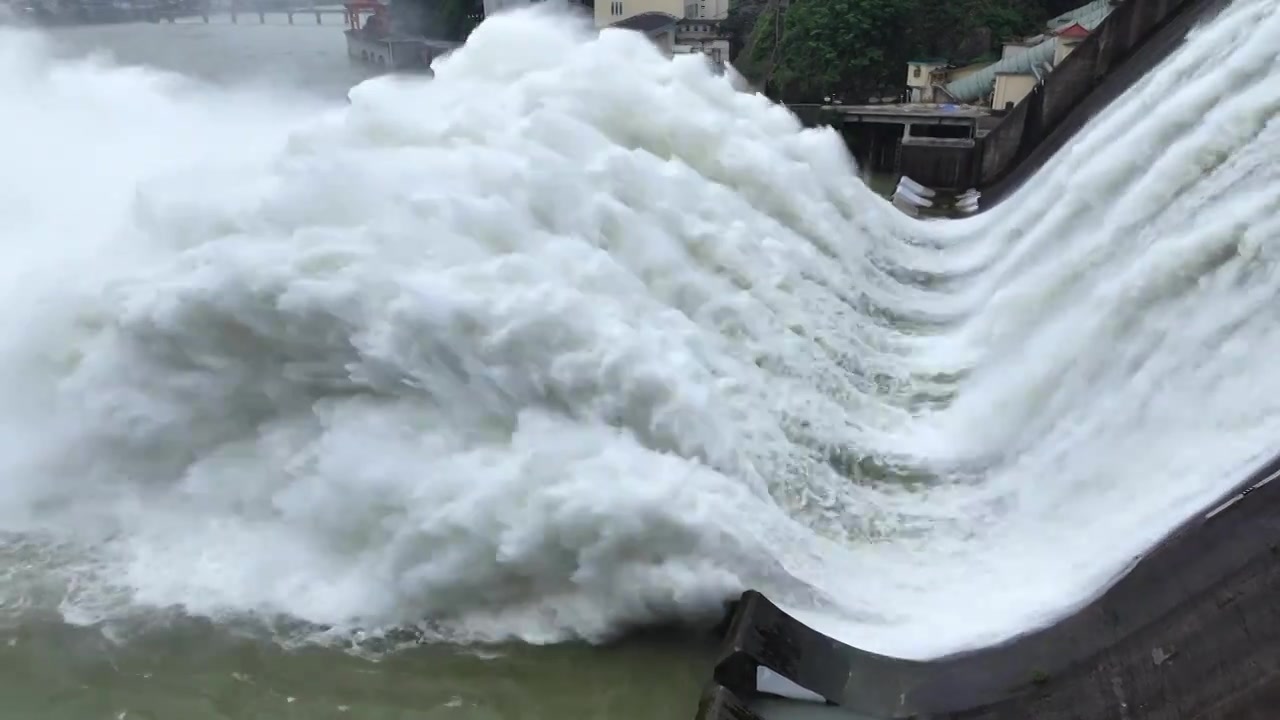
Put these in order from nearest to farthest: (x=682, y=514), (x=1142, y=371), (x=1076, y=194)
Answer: (x=682, y=514) < (x=1142, y=371) < (x=1076, y=194)

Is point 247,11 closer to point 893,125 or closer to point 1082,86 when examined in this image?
point 893,125

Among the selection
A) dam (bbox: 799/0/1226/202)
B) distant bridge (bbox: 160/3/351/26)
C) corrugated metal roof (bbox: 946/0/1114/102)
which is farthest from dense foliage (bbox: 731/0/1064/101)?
distant bridge (bbox: 160/3/351/26)

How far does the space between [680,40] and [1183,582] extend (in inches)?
1562

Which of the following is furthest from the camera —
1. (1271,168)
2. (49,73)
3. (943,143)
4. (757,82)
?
(757,82)

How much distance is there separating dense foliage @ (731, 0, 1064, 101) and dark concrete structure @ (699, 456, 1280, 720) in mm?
28168

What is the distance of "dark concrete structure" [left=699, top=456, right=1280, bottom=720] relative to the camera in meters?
4.73

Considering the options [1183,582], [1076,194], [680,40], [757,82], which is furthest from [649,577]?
[680,40]

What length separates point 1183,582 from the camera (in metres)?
5.20

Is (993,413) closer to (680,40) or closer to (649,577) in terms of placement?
(649,577)

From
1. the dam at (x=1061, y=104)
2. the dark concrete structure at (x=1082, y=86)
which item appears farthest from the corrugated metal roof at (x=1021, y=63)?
the dark concrete structure at (x=1082, y=86)

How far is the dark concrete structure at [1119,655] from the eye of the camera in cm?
473

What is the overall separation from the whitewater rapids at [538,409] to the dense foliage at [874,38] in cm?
2344

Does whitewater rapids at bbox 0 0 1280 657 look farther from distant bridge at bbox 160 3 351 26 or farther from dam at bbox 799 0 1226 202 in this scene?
distant bridge at bbox 160 3 351 26

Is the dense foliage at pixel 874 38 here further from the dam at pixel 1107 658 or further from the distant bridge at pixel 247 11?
the distant bridge at pixel 247 11
